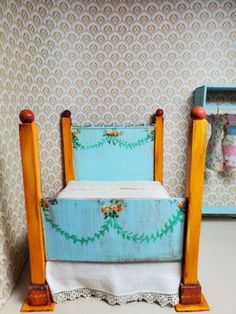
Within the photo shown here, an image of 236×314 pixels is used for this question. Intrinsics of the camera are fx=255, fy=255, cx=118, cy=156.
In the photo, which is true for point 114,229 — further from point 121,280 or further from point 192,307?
point 192,307

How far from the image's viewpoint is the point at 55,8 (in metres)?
1.96

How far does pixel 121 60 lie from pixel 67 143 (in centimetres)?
80

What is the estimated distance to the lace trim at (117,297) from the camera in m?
1.31

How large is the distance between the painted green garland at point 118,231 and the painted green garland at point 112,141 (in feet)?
2.96

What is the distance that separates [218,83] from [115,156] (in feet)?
3.46

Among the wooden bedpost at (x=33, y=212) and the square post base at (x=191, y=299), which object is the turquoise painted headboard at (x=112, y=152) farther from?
the square post base at (x=191, y=299)

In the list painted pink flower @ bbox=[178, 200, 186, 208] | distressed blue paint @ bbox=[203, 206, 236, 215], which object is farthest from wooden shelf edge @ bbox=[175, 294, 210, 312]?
distressed blue paint @ bbox=[203, 206, 236, 215]

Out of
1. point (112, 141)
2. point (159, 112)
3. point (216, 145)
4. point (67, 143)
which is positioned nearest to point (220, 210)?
point (216, 145)

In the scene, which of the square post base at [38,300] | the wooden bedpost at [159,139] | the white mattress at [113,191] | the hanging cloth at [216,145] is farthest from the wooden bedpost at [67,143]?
the hanging cloth at [216,145]

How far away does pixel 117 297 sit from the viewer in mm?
1312

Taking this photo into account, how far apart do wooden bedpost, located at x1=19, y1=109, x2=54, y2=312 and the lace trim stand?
0.07 m

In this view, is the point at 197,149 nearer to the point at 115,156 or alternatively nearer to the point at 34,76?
the point at 115,156

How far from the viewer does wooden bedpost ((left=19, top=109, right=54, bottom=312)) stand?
3.74 ft

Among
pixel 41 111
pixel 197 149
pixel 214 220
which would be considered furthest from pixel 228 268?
pixel 41 111
